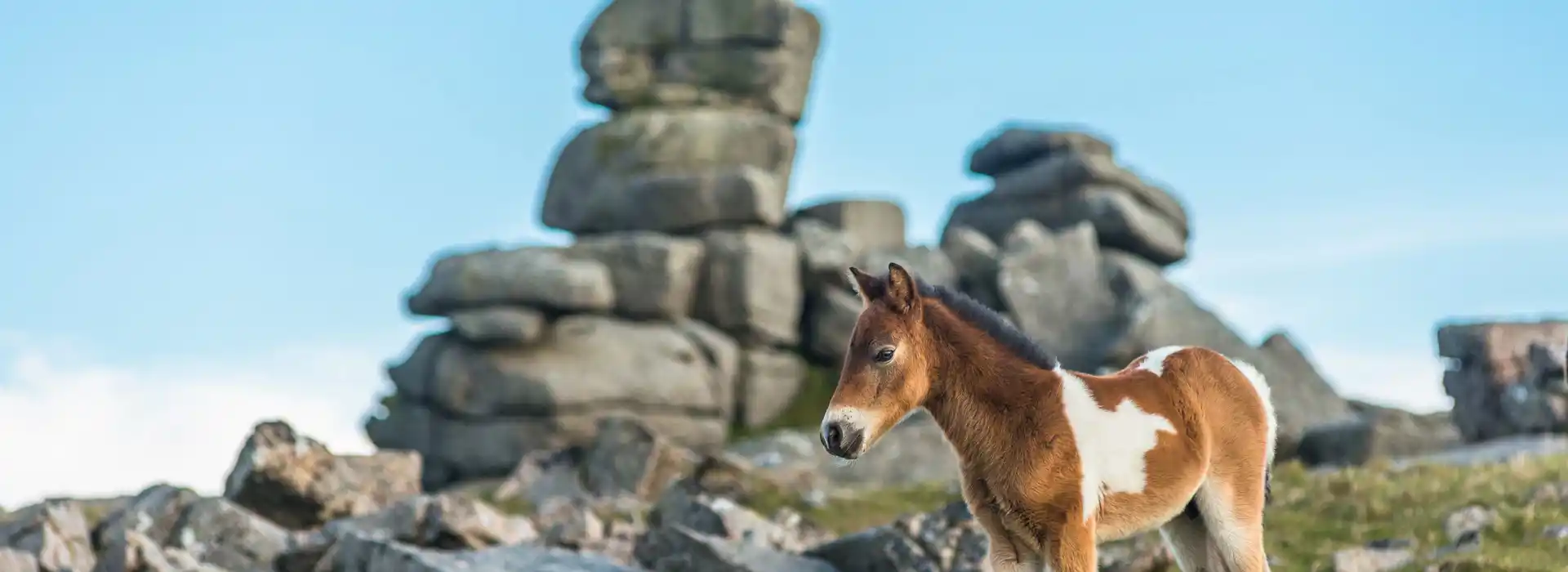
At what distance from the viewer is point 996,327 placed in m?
6.87

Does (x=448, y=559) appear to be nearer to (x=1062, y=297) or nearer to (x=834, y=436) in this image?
(x=834, y=436)

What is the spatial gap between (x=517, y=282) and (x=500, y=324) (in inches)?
47.9

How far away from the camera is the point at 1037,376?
680cm

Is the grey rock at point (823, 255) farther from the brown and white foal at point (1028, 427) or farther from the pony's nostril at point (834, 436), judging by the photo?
the pony's nostril at point (834, 436)

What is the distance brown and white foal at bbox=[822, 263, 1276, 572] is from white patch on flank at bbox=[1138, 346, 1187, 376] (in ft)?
0.35

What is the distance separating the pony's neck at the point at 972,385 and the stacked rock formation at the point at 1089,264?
26225 mm

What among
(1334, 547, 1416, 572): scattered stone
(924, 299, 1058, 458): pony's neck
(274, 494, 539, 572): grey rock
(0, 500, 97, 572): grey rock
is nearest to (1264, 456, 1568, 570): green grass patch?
(1334, 547, 1416, 572): scattered stone

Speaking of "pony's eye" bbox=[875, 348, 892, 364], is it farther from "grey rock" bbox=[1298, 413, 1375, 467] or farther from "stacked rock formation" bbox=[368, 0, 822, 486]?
"stacked rock formation" bbox=[368, 0, 822, 486]

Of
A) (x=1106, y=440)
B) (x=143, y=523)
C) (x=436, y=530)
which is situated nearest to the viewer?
(x=1106, y=440)

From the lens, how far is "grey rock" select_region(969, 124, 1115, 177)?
41.4 metres

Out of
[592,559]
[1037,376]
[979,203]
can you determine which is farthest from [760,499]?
[979,203]

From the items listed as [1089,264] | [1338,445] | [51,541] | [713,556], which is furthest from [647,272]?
[713,556]

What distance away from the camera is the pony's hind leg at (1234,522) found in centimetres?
720

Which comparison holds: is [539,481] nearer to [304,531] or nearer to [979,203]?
[304,531]
